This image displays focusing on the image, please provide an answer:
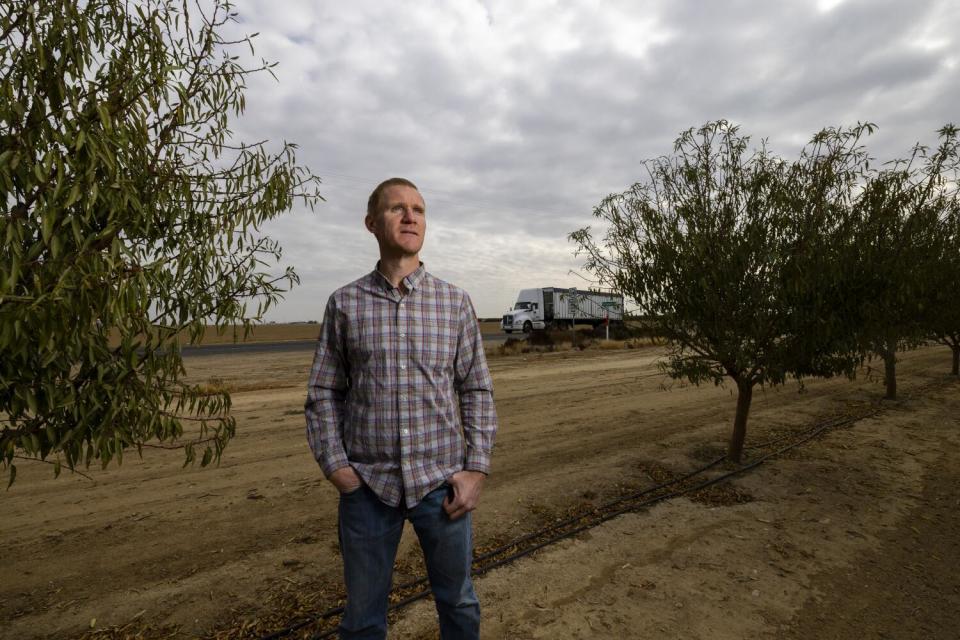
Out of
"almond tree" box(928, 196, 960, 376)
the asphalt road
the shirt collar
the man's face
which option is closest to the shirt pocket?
the shirt collar

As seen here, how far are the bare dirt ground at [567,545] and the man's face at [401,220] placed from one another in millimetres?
2778

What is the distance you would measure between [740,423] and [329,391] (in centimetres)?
674

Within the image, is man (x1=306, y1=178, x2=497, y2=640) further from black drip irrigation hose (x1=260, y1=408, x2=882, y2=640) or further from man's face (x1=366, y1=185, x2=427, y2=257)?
black drip irrigation hose (x1=260, y1=408, x2=882, y2=640)

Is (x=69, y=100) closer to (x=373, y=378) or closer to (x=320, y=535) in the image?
(x=373, y=378)

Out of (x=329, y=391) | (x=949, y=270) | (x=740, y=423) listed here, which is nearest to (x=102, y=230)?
(x=329, y=391)

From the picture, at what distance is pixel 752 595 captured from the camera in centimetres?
399

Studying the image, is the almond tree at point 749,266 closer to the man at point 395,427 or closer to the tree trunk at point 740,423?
the tree trunk at point 740,423

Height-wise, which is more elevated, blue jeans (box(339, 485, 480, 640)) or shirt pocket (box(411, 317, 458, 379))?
shirt pocket (box(411, 317, 458, 379))

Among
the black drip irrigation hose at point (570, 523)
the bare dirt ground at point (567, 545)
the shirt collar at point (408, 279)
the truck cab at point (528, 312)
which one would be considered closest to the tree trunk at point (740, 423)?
the black drip irrigation hose at point (570, 523)

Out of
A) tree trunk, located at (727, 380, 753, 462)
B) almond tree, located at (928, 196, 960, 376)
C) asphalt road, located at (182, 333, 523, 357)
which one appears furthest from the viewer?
asphalt road, located at (182, 333, 523, 357)

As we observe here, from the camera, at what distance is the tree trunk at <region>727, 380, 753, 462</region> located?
6.86 meters

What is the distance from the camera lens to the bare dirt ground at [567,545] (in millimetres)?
3723

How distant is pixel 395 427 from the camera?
2.08 meters

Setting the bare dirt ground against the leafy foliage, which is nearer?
the leafy foliage
